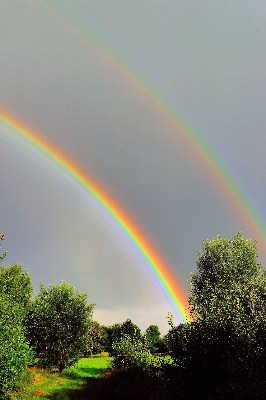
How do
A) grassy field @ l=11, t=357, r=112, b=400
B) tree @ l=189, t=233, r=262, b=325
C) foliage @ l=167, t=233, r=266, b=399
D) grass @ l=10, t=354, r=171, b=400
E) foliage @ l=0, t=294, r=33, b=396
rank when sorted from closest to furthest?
foliage @ l=167, t=233, r=266, b=399 < foliage @ l=0, t=294, r=33, b=396 < grass @ l=10, t=354, r=171, b=400 < grassy field @ l=11, t=357, r=112, b=400 < tree @ l=189, t=233, r=262, b=325

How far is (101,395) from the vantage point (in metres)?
34.4

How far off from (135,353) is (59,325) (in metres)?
17.9

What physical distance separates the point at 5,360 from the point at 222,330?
15.0 metres

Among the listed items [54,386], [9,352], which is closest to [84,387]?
[54,386]

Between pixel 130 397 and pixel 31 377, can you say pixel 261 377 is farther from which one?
pixel 31 377

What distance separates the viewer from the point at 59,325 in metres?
46.5

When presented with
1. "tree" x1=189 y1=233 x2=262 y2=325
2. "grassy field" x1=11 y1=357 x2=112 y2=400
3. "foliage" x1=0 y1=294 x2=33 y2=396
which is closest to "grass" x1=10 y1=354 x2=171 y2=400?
"grassy field" x1=11 y1=357 x2=112 y2=400

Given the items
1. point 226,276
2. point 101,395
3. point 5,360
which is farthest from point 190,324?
point 226,276

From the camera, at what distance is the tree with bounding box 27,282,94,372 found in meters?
46.0

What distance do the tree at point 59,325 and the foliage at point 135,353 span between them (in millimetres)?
13336

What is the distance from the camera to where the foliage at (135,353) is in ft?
103

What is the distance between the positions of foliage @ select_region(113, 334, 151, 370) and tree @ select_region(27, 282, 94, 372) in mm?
13336

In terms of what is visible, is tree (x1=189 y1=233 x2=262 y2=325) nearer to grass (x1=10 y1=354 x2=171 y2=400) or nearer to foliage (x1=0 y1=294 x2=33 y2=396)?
grass (x1=10 y1=354 x2=171 y2=400)

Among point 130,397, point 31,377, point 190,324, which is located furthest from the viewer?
point 31,377
